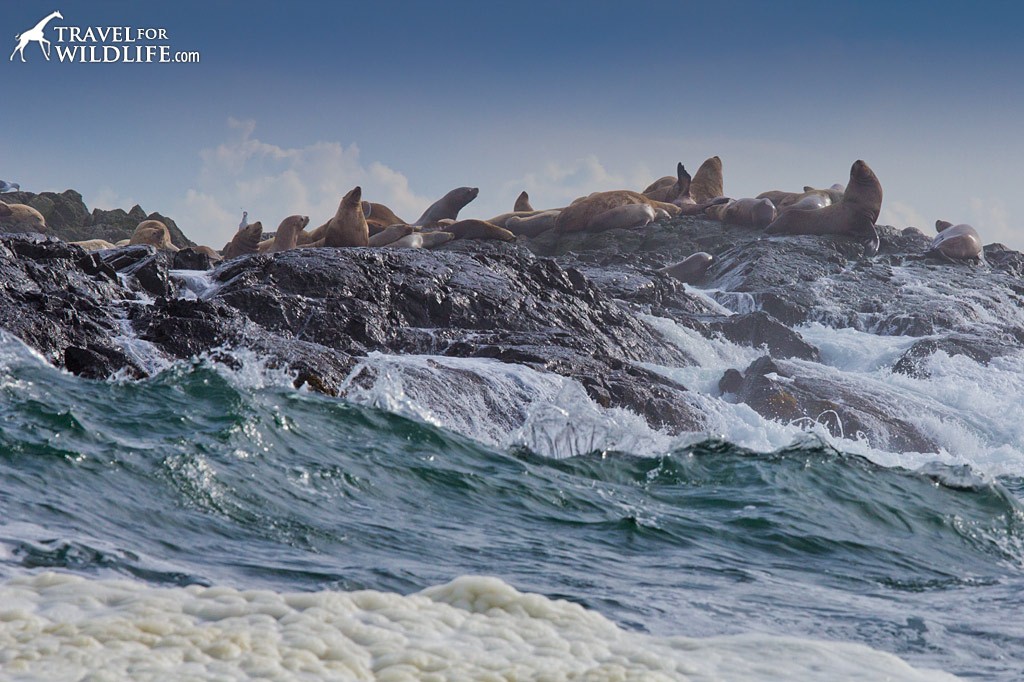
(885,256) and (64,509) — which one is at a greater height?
(885,256)

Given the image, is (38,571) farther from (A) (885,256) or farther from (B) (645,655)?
(A) (885,256)

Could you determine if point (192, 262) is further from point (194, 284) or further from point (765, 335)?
point (765, 335)

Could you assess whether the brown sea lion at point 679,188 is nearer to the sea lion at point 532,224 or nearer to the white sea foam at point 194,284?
the sea lion at point 532,224

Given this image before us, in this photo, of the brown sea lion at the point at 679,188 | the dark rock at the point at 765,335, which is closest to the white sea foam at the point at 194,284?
the dark rock at the point at 765,335

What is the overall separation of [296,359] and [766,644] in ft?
23.8

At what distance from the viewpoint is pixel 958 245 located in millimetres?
29562

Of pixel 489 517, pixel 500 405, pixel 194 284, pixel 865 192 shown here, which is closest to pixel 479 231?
pixel 865 192

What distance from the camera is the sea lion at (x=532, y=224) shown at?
99.8ft

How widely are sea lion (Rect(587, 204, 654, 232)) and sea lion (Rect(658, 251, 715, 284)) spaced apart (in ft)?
11.6

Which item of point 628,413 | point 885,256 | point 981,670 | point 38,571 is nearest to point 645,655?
point 981,670

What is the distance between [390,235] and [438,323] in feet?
36.0

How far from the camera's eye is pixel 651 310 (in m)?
19.2

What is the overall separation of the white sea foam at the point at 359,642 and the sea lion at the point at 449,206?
29313 millimetres

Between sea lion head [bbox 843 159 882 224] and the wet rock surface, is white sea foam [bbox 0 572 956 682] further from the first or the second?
sea lion head [bbox 843 159 882 224]
